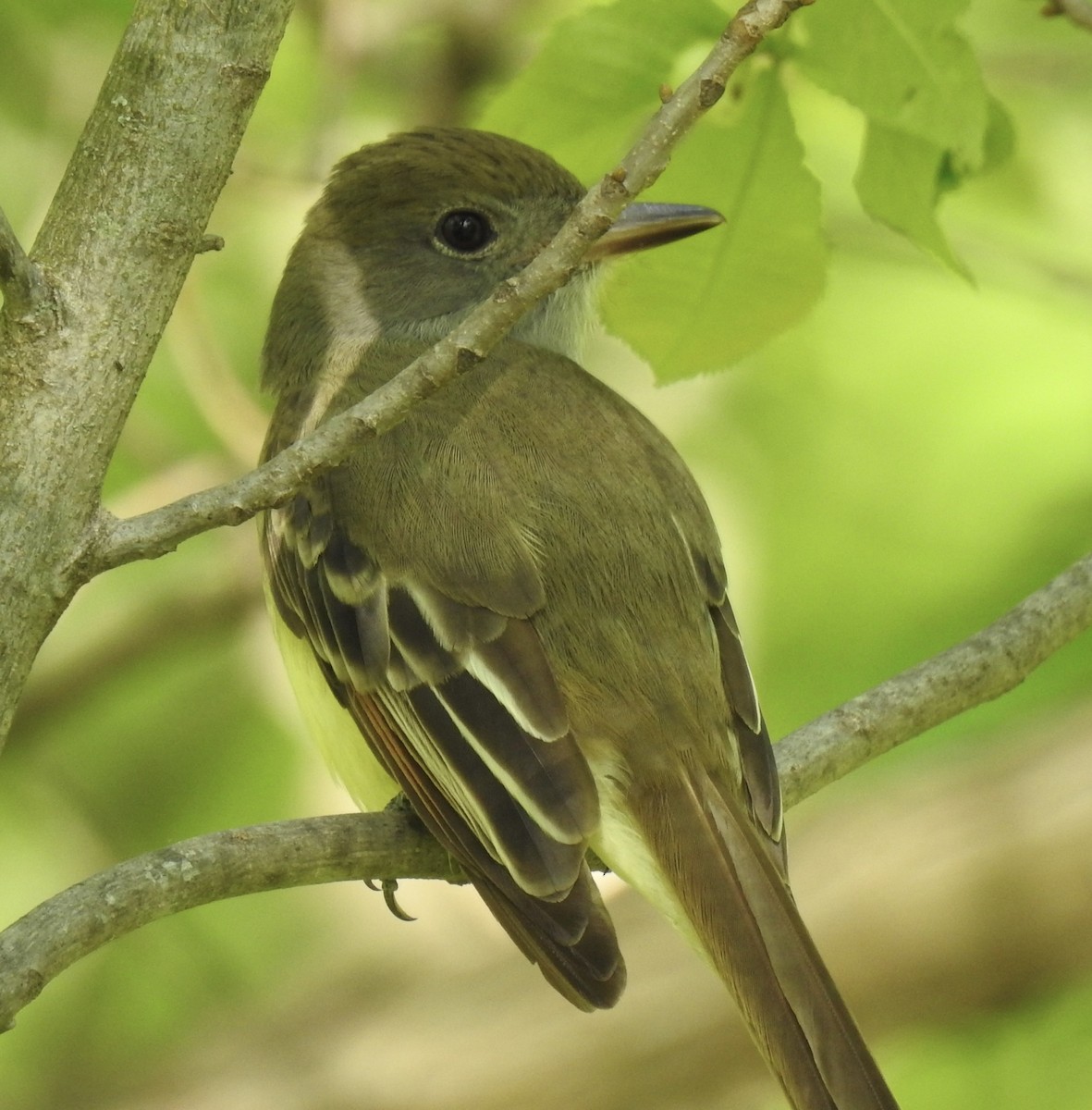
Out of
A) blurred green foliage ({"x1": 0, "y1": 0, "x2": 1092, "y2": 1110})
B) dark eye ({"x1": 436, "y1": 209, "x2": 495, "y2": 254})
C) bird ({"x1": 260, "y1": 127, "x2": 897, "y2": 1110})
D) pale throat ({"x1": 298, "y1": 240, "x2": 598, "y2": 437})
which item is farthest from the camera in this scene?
blurred green foliage ({"x1": 0, "y1": 0, "x2": 1092, "y2": 1110})

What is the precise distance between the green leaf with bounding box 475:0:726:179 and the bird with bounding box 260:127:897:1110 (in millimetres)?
190

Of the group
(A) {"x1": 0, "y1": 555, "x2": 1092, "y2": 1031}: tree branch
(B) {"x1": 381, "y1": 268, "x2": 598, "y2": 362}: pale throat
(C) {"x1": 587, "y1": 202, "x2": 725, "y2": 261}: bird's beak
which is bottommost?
(A) {"x1": 0, "y1": 555, "x2": 1092, "y2": 1031}: tree branch

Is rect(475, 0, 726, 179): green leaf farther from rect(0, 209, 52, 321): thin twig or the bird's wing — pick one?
rect(0, 209, 52, 321): thin twig

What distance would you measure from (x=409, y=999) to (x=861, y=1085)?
2.69m

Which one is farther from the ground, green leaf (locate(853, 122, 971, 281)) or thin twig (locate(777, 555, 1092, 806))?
green leaf (locate(853, 122, 971, 281))

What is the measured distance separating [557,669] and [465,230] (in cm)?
135

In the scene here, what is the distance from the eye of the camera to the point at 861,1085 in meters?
2.41

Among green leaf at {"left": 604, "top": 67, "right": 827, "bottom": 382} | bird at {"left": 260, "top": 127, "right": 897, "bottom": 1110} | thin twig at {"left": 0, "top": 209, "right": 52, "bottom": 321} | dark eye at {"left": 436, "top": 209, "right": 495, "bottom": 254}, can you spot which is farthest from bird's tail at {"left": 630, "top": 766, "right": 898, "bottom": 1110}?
dark eye at {"left": 436, "top": 209, "right": 495, "bottom": 254}

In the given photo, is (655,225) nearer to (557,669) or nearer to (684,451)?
(557,669)

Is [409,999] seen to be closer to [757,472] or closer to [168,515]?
[757,472]

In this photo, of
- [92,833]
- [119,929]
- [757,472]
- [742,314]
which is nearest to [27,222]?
[92,833]

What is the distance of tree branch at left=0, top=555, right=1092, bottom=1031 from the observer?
1.98 metres

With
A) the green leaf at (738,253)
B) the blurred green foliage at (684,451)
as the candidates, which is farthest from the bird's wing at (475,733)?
the blurred green foliage at (684,451)

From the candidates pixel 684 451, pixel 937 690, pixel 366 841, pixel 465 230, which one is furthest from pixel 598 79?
pixel 684 451
